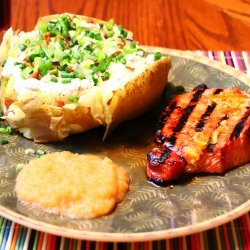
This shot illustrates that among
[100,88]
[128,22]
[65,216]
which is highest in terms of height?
[100,88]

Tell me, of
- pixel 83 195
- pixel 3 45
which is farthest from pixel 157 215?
pixel 3 45

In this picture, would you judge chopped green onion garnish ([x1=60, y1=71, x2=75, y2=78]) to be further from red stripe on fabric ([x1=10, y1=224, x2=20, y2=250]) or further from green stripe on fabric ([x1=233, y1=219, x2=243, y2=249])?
green stripe on fabric ([x1=233, y1=219, x2=243, y2=249])

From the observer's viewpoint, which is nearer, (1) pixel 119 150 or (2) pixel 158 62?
(1) pixel 119 150


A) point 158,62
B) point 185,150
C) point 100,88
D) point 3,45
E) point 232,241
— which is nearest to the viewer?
point 232,241

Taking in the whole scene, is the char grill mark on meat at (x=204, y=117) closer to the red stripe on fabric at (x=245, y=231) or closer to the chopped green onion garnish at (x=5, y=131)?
the red stripe on fabric at (x=245, y=231)

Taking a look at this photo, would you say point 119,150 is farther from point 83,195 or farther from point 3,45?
point 3,45

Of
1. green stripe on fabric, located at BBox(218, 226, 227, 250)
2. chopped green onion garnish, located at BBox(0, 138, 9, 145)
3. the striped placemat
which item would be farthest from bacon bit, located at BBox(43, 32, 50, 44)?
green stripe on fabric, located at BBox(218, 226, 227, 250)

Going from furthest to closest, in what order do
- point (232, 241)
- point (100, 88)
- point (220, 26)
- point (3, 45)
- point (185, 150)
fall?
point (220, 26), point (3, 45), point (100, 88), point (185, 150), point (232, 241)
